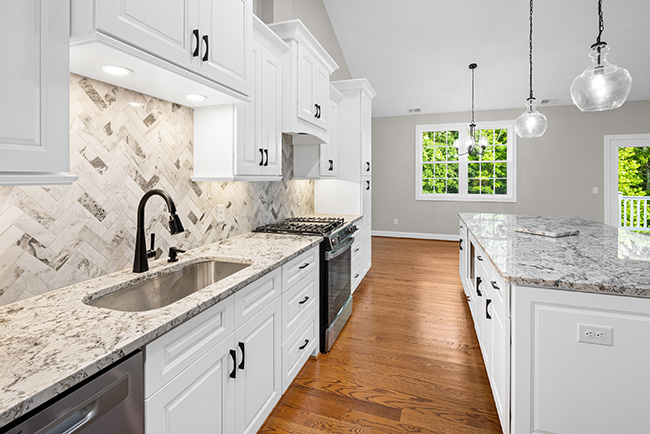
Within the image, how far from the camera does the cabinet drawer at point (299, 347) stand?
6.41 ft

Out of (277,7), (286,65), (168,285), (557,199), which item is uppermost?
(277,7)

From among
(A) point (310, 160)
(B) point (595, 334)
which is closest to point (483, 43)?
(A) point (310, 160)

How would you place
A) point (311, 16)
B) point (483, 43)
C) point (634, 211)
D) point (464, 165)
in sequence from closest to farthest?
point (311, 16)
point (483, 43)
point (634, 211)
point (464, 165)

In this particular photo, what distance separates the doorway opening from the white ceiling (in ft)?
2.94

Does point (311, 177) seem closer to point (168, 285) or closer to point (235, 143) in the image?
point (235, 143)

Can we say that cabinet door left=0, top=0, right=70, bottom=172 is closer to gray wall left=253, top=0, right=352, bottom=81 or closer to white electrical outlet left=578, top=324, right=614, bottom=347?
white electrical outlet left=578, top=324, right=614, bottom=347

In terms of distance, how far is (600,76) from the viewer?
6.22 ft

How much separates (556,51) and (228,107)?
5.67m

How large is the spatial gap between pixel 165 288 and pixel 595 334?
6.17ft

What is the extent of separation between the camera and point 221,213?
2.33 meters

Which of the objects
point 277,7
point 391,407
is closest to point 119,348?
point 391,407

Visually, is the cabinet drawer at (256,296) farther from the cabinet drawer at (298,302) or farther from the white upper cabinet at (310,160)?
the white upper cabinet at (310,160)

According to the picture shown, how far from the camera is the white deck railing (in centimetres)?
656

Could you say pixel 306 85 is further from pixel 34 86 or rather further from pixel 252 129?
pixel 34 86
